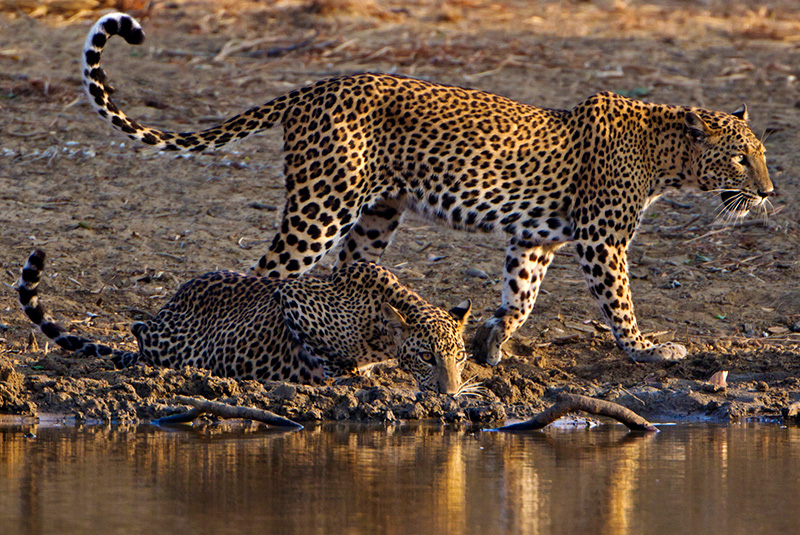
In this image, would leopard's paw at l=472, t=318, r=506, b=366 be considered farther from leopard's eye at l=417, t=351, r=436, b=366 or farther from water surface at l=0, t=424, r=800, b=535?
water surface at l=0, t=424, r=800, b=535

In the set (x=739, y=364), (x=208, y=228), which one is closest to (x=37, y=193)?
(x=208, y=228)

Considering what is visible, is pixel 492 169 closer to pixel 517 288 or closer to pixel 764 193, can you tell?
pixel 517 288

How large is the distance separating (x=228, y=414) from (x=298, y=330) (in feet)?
2.38

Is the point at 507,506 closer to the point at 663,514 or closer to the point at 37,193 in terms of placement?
the point at 663,514

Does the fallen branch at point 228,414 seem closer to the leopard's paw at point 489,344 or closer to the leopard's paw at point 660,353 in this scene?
the leopard's paw at point 489,344

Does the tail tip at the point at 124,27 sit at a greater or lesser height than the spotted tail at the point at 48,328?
greater

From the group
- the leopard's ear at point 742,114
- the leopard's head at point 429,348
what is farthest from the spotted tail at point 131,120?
the leopard's ear at point 742,114

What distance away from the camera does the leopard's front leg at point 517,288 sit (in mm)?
8453

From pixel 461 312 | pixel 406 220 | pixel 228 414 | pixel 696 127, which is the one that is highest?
pixel 696 127

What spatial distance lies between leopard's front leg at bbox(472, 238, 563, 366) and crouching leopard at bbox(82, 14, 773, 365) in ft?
0.03

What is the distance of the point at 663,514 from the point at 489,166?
398 cm

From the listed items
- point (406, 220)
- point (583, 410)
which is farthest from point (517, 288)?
point (406, 220)

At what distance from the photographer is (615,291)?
8.53 m

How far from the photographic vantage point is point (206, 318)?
7824 mm
